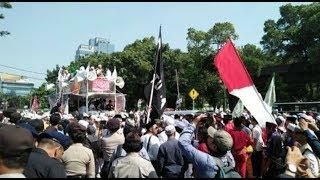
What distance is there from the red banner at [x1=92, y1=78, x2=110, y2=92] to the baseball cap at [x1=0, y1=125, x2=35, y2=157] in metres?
25.2

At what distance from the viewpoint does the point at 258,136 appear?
11977mm

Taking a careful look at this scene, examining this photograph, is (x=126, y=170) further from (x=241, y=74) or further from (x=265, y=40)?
(x=265, y=40)

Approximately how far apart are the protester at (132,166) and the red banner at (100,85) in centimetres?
2279

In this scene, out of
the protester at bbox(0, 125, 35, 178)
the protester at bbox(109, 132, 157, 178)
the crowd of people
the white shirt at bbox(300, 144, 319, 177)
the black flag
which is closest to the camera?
the protester at bbox(0, 125, 35, 178)

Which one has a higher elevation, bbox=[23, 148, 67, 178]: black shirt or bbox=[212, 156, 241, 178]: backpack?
bbox=[23, 148, 67, 178]: black shirt

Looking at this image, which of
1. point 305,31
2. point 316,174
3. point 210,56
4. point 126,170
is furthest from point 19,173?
point 210,56

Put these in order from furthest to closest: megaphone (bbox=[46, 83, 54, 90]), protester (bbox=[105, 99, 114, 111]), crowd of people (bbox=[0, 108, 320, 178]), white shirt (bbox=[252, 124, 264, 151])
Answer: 1. megaphone (bbox=[46, 83, 54, 90])
2. protester (bbox=[105, 99, 114, 111])
3. white shirt (bbox=[252, 124, 264, 151])
4. crowd of people (bbox=[0, 108, 320, 178])

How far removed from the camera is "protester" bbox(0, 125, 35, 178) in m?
3.26

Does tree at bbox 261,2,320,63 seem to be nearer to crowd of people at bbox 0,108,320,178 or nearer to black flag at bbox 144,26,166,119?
black flag at bbox 144,26,166,119

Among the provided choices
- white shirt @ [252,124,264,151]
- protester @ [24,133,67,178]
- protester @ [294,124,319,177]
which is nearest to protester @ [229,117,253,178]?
white shirt @ [252,124,264,151]

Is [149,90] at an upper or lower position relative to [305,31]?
lower

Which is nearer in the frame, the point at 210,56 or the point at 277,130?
the point at 277,130

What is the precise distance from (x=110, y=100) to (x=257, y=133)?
729 inches

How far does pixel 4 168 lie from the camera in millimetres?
3258
